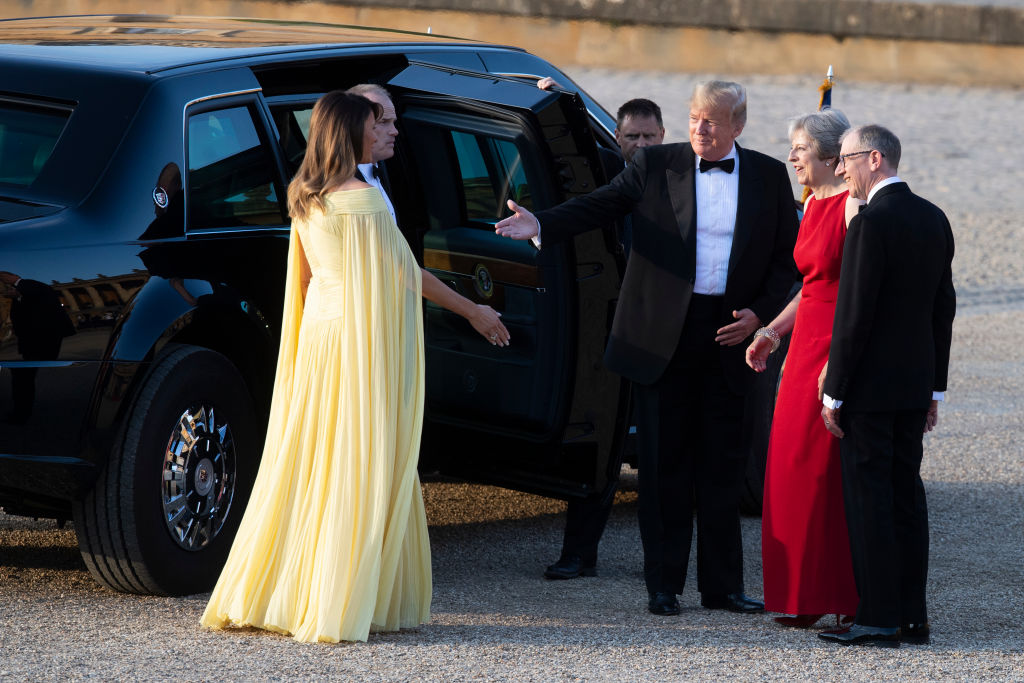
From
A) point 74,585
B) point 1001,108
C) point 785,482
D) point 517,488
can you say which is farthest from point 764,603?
point 1001,108

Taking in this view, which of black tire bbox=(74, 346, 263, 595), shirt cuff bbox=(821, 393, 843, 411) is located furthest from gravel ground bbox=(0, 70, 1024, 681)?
shirt cuff bbox=(821, 393, 843, 411)

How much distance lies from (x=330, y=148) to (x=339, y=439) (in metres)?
0.92

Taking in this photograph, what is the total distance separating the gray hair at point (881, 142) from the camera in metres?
5.17

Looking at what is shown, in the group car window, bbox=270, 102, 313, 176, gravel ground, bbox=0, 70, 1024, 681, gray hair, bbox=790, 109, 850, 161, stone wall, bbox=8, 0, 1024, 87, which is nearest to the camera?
gravel ground, bbox=0, 70, 1024, 681

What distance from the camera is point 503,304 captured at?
604 centimetres

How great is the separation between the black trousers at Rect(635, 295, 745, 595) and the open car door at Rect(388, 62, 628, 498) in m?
0.26

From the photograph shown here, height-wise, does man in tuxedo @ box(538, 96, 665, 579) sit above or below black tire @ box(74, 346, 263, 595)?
below

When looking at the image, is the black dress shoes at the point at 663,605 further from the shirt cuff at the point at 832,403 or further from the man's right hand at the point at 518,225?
the man's right hand at the point at 518,225

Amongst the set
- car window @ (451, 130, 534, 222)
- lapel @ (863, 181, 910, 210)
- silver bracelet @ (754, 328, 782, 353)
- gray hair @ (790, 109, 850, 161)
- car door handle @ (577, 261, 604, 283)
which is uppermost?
gray hair @ (790, 109, 850, 161)

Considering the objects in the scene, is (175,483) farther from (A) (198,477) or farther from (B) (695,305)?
(B) (695,305)

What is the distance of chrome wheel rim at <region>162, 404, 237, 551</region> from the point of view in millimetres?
5320

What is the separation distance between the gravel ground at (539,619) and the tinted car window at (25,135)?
1.46m

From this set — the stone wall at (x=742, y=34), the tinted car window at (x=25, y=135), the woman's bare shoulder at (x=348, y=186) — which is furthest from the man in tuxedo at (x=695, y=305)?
the stone wall at (x=742, y=34)

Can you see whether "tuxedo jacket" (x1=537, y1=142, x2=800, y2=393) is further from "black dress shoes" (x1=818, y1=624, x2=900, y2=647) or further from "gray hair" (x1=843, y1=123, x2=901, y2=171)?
"black dress shoes" (x1=818, y1=624, x2=900, y2=647)
